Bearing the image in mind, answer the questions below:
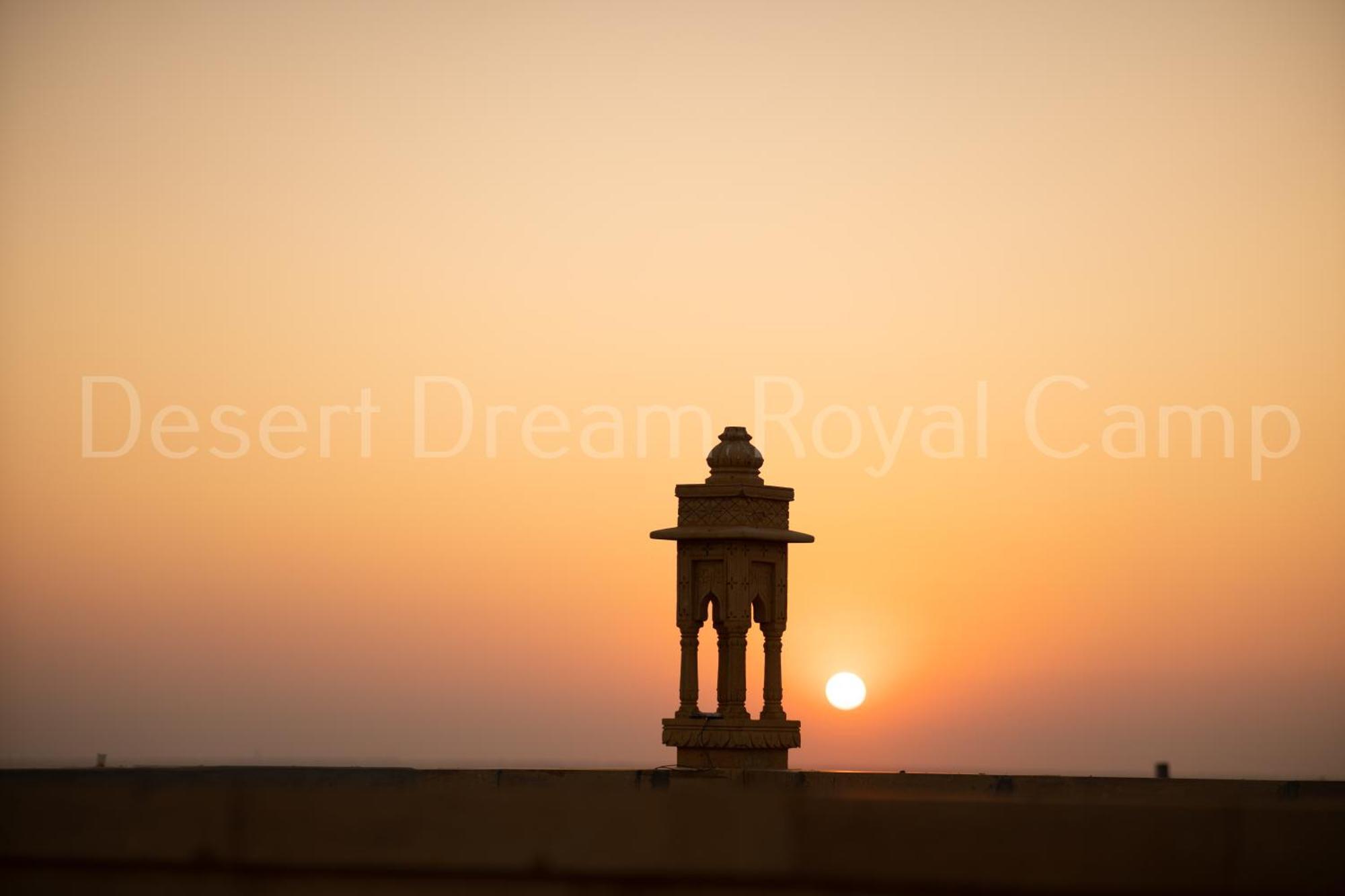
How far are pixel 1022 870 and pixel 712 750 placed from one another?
15705 mm

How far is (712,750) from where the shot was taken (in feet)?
81.4

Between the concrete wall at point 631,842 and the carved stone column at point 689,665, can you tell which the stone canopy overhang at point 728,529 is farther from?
the concrete wall at point 631,842

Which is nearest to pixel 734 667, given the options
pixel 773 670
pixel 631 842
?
pixel 773 670

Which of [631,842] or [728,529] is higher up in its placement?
[728,529]

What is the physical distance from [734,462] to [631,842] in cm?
1552

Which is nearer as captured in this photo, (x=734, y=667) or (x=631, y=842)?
(x=631, y=842)

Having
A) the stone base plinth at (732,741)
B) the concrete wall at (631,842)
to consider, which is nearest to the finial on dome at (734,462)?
the stone base plinth at (732,741)

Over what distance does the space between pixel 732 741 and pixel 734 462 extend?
355 centimetres

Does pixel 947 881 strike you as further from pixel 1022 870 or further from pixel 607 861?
pixel 607 861

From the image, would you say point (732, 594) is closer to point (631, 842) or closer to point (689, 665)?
point (689, 665)

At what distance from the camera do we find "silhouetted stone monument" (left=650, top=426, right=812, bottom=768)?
24844mm

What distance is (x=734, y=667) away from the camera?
25.2 meters

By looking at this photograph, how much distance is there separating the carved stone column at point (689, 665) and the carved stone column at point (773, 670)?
878mm

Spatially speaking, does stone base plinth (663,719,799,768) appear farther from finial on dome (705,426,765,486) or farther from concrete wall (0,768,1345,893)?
concrete wall (0,768,1345,893)
